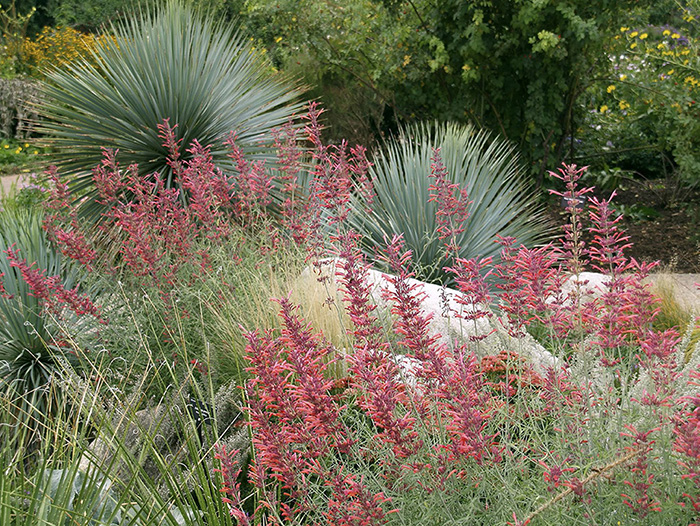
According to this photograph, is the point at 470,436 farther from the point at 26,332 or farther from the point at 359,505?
the point at 26,332

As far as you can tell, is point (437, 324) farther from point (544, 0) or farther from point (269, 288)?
point (544, 0)

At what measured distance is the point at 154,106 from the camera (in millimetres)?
6059

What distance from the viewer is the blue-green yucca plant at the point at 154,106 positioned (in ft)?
19.5

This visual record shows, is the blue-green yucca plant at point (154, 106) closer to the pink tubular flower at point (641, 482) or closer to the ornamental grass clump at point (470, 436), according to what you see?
the ornamental grass clump at point (470, 436)

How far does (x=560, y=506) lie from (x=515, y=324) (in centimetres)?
51

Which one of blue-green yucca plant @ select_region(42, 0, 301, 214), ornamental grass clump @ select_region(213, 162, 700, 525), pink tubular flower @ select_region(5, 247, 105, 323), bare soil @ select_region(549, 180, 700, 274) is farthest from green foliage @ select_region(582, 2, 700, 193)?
pink tubular flower @ select_region(5, 247, 105, 323)

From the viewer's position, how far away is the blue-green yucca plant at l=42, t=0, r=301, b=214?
235 inches

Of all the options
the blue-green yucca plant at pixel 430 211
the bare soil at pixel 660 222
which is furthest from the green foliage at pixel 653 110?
the blue-green yucca plant at pixel 430 211

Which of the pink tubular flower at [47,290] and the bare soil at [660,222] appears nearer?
the pink tubular flower at [47,290]

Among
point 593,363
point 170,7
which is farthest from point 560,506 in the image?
point 170,7

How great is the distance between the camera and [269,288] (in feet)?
13.1

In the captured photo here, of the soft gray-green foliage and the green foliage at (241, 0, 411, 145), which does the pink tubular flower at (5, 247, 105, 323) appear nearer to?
the soft gray-green foliage

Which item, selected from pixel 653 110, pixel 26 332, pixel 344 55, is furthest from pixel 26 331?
pixel 653 110

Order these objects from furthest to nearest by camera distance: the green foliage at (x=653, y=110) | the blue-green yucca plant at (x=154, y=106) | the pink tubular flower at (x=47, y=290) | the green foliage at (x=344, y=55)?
the green foliage at (x=344, y=55)
the green foliage at (x=653, y=110)
the blue-green yucca plant at (x=154, y=106)
the pink tubular flower at (x=47, y=290)
